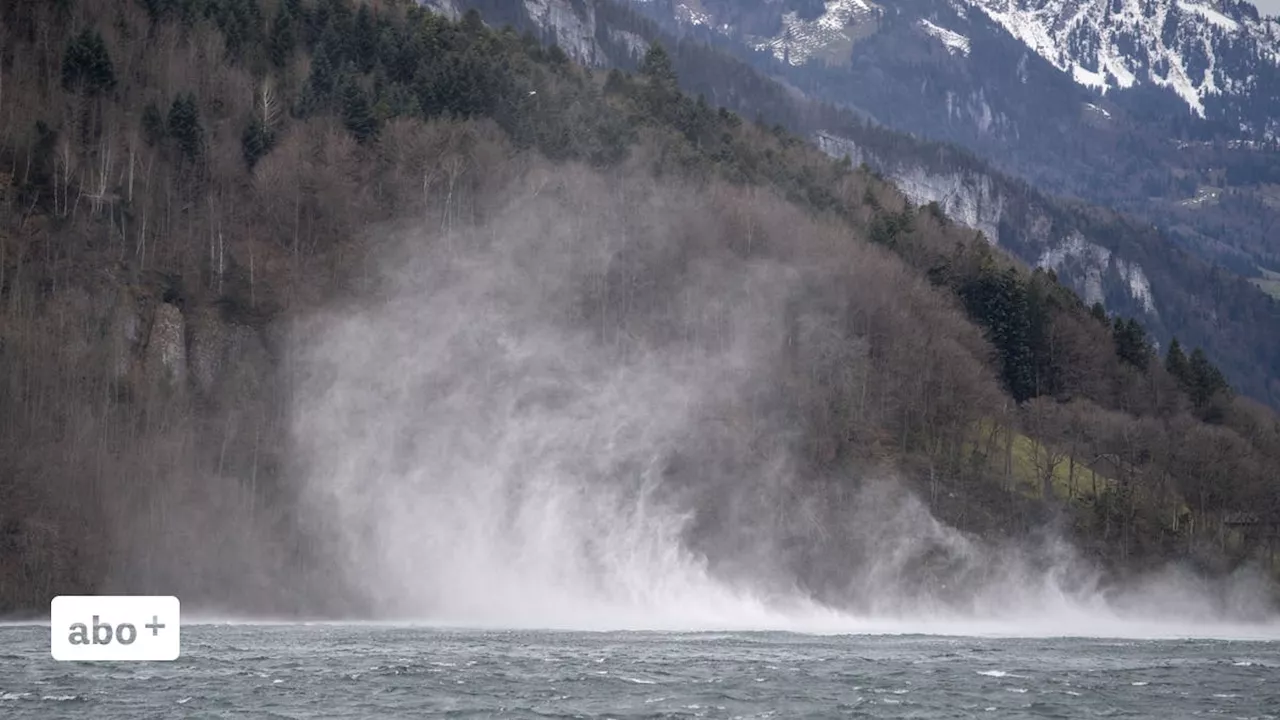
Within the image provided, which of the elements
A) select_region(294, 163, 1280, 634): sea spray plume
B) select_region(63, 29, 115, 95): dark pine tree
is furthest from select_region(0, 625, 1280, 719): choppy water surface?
select_region(63, 29, 115, 95): dark pine tree

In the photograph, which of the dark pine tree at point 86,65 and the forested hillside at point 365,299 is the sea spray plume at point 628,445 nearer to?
the forested hillside at point 365,299

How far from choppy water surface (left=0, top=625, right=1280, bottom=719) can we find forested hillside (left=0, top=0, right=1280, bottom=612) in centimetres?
3147

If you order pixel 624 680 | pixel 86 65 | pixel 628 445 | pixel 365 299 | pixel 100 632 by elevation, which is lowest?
pixel 624 680

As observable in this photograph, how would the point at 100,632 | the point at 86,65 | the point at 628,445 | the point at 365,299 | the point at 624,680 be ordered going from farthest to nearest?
the point at 86,65, the point at 365,299, the point at 628,445, the point at 624,680, the point at 100,632

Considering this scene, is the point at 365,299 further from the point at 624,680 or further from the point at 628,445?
the point at 624,680

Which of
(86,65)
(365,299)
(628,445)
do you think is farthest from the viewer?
(86,65)

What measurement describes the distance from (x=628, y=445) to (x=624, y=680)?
68.8 metres

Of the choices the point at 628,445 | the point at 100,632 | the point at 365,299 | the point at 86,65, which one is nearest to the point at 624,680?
the point at 100,632

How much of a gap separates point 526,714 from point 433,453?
76.1 m

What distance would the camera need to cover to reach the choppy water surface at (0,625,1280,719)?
5381cm

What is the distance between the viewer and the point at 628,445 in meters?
130

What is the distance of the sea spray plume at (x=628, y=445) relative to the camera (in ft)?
398

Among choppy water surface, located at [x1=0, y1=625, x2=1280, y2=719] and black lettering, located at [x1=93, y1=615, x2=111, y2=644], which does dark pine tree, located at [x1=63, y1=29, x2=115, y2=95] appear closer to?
choppy water surface, located at [x1=0, y1=625, x2=1280, y2=719]

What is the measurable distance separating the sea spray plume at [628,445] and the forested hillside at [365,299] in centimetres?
71
